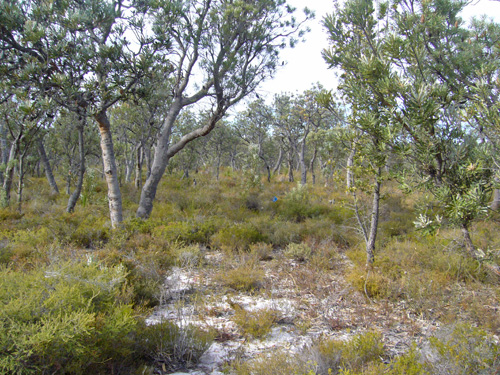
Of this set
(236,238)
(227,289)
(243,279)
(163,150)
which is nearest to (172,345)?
(227,289)

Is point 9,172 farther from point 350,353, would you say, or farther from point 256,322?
point 350,353

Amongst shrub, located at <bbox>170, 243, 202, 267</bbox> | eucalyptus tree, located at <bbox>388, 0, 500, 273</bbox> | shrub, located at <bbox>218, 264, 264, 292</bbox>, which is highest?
eucalyptus tree, located at <bbox>388, 0, 500, 273</bbox>

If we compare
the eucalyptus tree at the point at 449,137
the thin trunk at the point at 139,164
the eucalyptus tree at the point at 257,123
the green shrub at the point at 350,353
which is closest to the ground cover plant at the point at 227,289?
the green shrub at the point at 350,353

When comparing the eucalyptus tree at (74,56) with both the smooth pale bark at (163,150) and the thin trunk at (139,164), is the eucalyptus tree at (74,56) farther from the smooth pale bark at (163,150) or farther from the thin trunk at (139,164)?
the thin trunk at (139,164)

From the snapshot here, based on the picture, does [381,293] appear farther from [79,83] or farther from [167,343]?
[79,83]

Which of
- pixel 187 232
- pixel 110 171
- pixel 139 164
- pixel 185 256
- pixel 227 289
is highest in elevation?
pixel 139 164

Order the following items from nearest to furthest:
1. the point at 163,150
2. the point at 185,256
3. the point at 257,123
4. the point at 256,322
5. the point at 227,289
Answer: the point at 256,322
the point at 227,289
the point at 185,256
the point at 163,150
the point at 257,123

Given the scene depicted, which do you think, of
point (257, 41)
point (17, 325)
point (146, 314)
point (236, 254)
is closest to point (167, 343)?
point (146, 314)

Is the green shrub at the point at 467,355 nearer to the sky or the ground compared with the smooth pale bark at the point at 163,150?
nearer to the ground

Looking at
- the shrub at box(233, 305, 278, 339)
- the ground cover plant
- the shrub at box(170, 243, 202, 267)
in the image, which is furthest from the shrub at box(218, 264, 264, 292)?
the shrub at box(233, 305, 278, 339)

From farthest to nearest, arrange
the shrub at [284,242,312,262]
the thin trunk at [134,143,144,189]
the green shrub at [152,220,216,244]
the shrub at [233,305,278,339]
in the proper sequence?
1. the thin trunk at [134,143,144,189]
2. the green shrub at [152,220,216,244]
3. the shrub at [284,242,312,262]
4. the shrub at [233,305,278,339]

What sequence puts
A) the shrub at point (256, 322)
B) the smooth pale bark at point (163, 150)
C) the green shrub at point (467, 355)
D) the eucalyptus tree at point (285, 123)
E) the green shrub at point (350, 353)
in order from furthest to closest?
the eucalyptus tree at point (285, 123) < the smooth pale bark at point (163, 150) < the shrub at point (256, 322) < the green shrub at point (350, 353) < the green shrub at point (467, 355)

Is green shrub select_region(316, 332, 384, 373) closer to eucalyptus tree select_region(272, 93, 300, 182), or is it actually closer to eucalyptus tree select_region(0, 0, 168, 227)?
eucalyptus tree select_region(0, 0, 168, 227)

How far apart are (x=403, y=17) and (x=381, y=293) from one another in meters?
4.08
